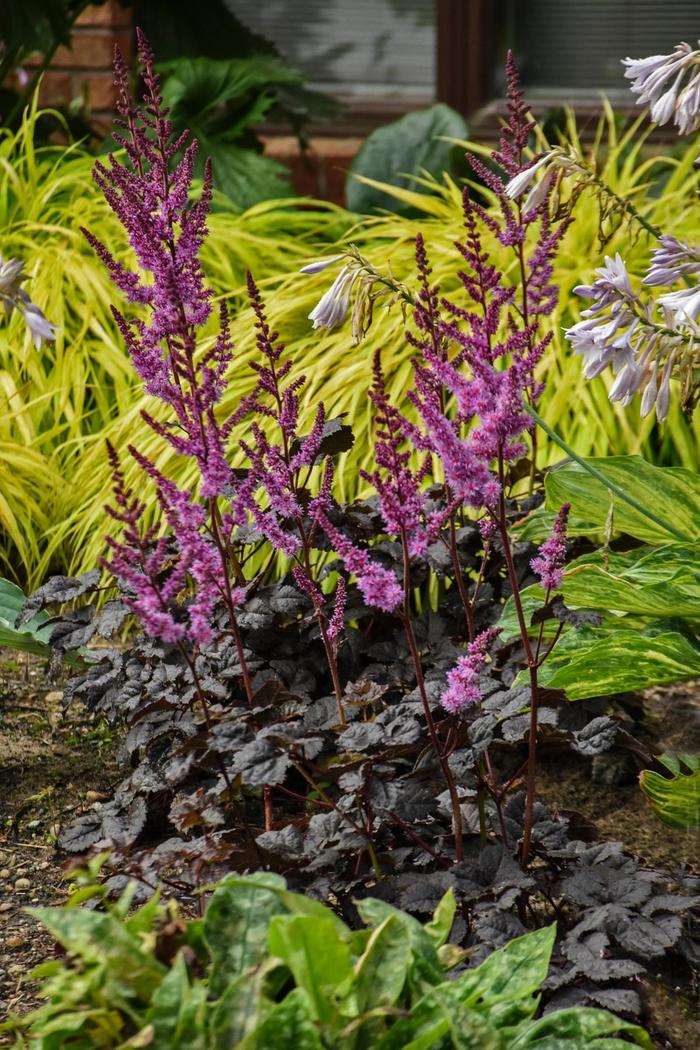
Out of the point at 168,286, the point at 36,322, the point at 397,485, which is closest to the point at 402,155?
the point at 36,322

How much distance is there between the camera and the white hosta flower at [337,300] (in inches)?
60.1

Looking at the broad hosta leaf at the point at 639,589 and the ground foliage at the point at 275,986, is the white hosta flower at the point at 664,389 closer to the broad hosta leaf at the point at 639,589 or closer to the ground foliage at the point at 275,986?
the broad hosta leaf at the point at 639,589

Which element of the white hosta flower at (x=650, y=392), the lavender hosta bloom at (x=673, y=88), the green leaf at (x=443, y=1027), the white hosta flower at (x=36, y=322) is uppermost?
the lavender hosta bloom at (x=673, y=88)

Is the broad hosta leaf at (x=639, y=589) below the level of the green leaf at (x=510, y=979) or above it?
above

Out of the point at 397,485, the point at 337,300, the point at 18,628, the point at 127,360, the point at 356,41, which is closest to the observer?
the point at 397,485

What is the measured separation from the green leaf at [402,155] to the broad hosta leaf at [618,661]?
2328 mm

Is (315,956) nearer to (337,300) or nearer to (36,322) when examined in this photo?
(337,300)

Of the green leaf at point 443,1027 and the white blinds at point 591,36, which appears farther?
the white blinds at point 591,36

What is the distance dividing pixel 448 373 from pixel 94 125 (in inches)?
145

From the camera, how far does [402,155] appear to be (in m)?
3.87

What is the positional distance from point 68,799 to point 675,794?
98 cm

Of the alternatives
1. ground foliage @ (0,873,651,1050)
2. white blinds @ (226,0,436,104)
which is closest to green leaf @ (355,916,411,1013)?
ground foliage @ (0,873,651,1050)

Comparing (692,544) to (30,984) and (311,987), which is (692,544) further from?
(30,984)

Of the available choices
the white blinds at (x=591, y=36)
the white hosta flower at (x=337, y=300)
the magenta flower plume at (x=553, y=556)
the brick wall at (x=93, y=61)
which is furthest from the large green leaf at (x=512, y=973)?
the white blinds at (x=591, y=36)
